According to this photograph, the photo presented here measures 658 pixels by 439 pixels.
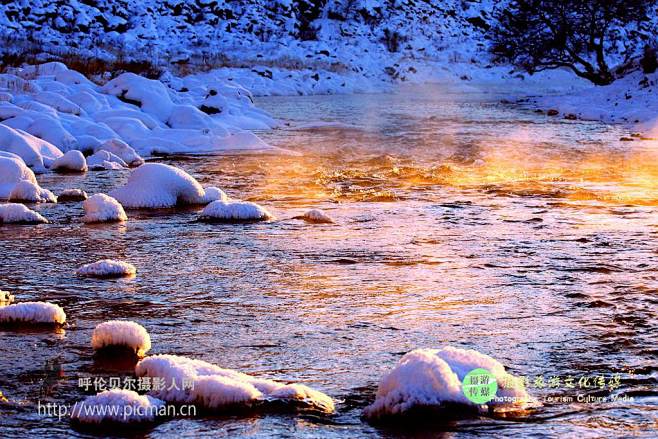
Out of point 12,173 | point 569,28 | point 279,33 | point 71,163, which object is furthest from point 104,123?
point 279,33

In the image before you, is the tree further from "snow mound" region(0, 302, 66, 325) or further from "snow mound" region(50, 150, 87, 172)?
"snow mound" region(0, 302, 66, 325)

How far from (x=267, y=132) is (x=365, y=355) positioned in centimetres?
1288

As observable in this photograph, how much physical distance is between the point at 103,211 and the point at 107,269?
201 centimetres

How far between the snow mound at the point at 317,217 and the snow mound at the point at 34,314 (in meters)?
3.23

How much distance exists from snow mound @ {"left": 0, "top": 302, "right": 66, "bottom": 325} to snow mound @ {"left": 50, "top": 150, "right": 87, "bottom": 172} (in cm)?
663

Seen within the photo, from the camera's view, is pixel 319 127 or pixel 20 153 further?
pixel 319 127

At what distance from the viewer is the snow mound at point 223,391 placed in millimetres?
3238

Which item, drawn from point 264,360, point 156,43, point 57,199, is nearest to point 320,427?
point 264,360

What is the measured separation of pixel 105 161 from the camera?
11.2 meters

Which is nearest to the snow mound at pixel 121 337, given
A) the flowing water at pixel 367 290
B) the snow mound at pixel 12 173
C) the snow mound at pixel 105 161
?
the flowing water at pixel 367 290

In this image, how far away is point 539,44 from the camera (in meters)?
27.4

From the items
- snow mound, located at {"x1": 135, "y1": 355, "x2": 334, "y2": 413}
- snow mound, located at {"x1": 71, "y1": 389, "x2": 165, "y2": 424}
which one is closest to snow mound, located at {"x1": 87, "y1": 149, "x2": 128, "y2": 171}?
snow mound, located at {"x1": 135, "y1": 355, "x2": 334, "y2": 413}

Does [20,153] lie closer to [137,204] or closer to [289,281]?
[137,204]

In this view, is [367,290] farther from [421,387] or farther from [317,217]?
[317,217]
